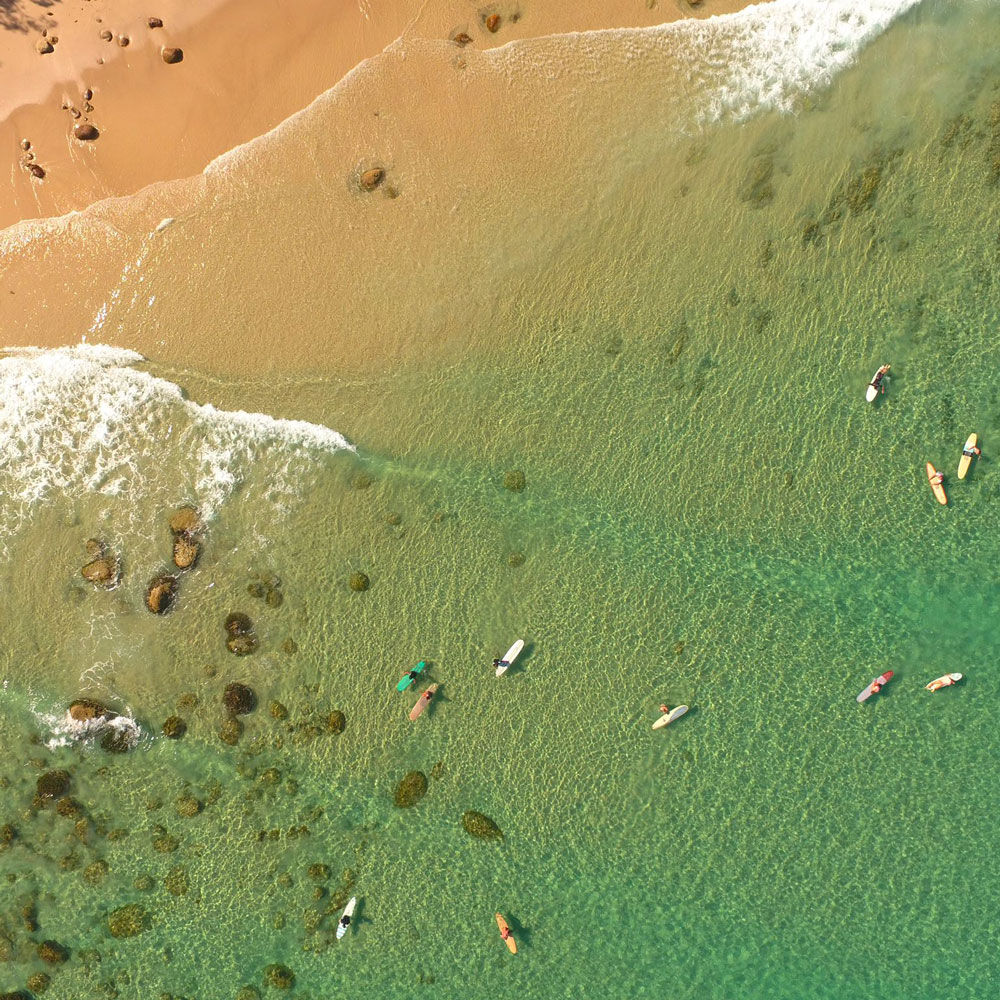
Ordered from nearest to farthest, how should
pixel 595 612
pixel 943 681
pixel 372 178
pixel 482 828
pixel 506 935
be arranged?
pixel 943 681 < pixel 506 935 < pixel 372 178 < pixel 482 828 < pixel 595 612

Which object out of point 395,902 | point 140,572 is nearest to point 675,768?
point 395,902

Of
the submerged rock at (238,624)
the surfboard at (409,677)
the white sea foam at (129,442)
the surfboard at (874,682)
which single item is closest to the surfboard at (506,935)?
the surfboard at (409,677)

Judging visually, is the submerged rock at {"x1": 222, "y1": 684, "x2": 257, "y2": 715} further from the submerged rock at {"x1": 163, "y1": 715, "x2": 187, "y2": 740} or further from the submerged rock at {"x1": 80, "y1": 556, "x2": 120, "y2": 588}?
the submerged rock at {"x1": 80, "y1": 556, "x2": 120, "y2": 588}

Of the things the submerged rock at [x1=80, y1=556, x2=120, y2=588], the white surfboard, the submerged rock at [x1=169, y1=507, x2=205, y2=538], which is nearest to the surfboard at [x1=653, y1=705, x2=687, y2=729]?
the white surfboard

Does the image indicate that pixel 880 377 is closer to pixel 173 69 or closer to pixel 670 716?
pixel 670 716

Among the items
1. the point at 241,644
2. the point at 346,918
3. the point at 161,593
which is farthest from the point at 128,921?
the point at 161,593

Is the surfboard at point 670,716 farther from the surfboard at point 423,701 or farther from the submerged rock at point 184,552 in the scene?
the submerged rock at point 184,552
